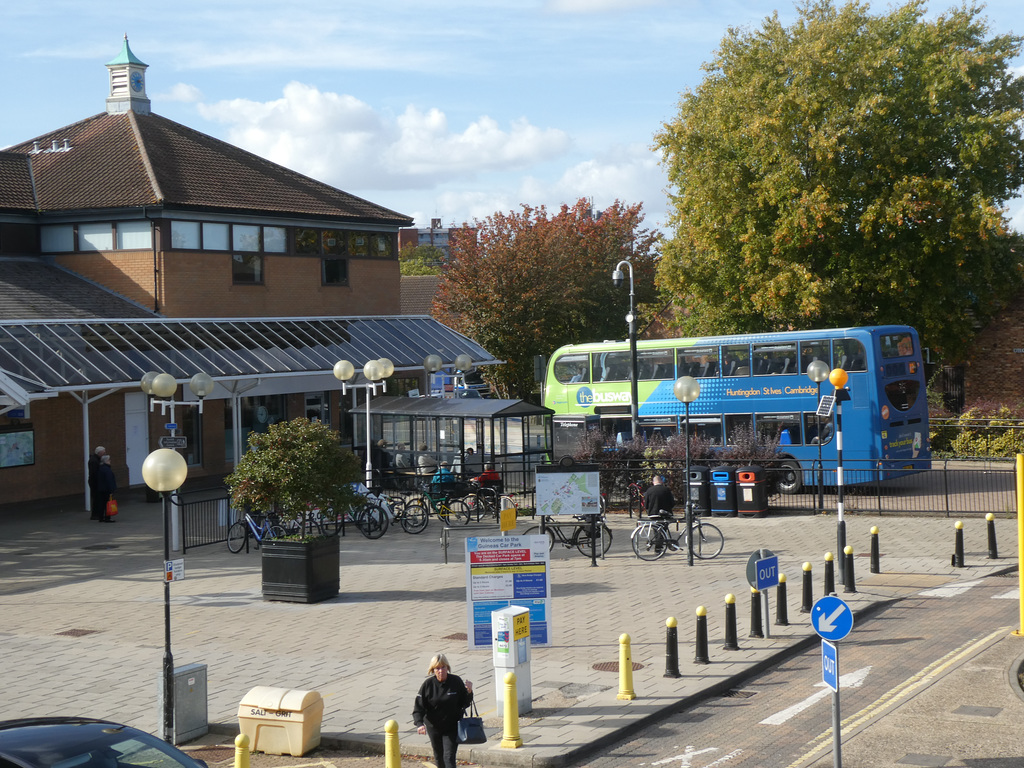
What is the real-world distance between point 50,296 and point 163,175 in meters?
5.37

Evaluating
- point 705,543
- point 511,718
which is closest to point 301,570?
point 511,718

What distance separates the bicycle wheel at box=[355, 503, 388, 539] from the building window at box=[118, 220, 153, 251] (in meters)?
13.0

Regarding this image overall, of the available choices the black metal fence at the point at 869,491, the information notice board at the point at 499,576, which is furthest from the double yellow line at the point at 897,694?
the black metal fence at the point at 869,491

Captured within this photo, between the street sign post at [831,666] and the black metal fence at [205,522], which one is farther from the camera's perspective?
the black metal fence at [205,522]

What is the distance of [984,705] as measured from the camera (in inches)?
449

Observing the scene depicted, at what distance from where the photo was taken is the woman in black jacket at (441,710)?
955 cm

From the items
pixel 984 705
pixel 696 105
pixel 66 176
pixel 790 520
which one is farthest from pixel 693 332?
pixel 984 705

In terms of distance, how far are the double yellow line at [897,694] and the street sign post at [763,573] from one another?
2206 mm

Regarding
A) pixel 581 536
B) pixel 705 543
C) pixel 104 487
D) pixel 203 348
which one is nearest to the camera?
pixel 705 543

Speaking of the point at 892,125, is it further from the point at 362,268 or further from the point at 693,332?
the point at 362,268

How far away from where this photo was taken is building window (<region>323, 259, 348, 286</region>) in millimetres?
37344

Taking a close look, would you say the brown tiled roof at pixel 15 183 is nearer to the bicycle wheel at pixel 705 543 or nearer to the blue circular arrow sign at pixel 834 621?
the bicycle wheel at pixel 705 543

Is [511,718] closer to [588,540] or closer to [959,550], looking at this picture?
[588,540]

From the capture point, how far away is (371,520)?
2386 cm
